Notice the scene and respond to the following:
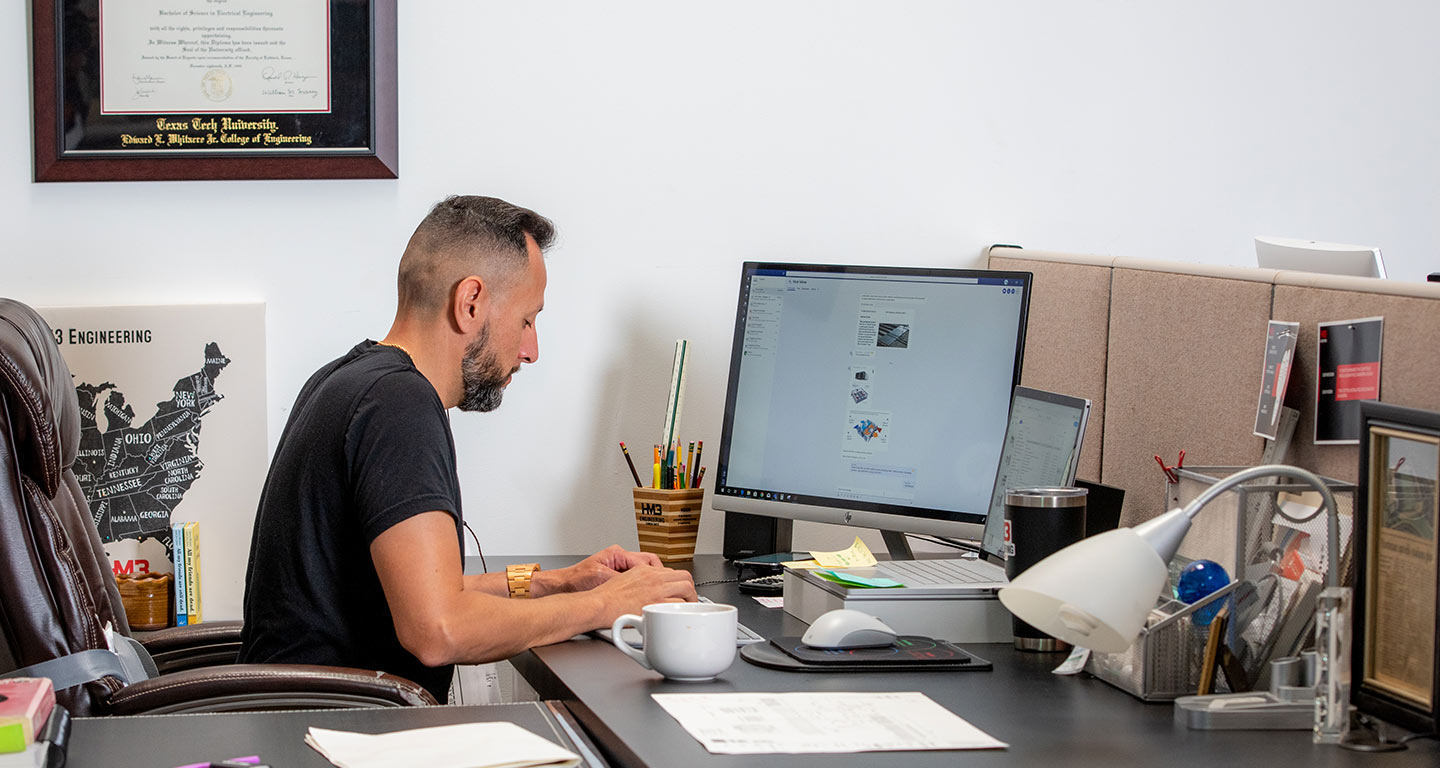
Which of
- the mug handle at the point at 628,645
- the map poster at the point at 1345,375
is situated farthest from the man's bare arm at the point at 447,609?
the map poster at the point at 1345,375

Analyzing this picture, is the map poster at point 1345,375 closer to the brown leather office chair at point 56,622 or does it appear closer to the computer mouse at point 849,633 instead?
the computer mouse at point 849,633

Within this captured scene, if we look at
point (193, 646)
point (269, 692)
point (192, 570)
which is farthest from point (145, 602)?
point (269, 692)

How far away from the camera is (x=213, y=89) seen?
218cm

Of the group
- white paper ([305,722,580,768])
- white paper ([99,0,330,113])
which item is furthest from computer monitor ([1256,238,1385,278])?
white paper ([99,0,330,113])

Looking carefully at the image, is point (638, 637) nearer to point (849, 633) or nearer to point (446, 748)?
point (849, 633)

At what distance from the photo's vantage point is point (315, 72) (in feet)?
7.20

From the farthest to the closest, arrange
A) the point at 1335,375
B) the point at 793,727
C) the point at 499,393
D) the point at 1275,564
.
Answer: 1. the point at 499,393
2. the point at 1335,375
3. the point at 1275,564
4. the point at 793,727

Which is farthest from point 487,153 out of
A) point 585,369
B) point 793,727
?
point 793,727

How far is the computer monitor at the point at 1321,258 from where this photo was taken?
76.6 inches

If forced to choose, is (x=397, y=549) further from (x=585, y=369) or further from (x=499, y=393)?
(x=585, y=369)

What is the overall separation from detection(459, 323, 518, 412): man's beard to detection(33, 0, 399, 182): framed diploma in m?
0.53

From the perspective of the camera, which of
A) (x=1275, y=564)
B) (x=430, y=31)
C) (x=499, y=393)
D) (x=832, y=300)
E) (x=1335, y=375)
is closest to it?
(x=1275, y=564)

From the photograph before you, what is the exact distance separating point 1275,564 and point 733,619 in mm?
529

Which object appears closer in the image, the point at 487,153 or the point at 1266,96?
the point at 487,153
